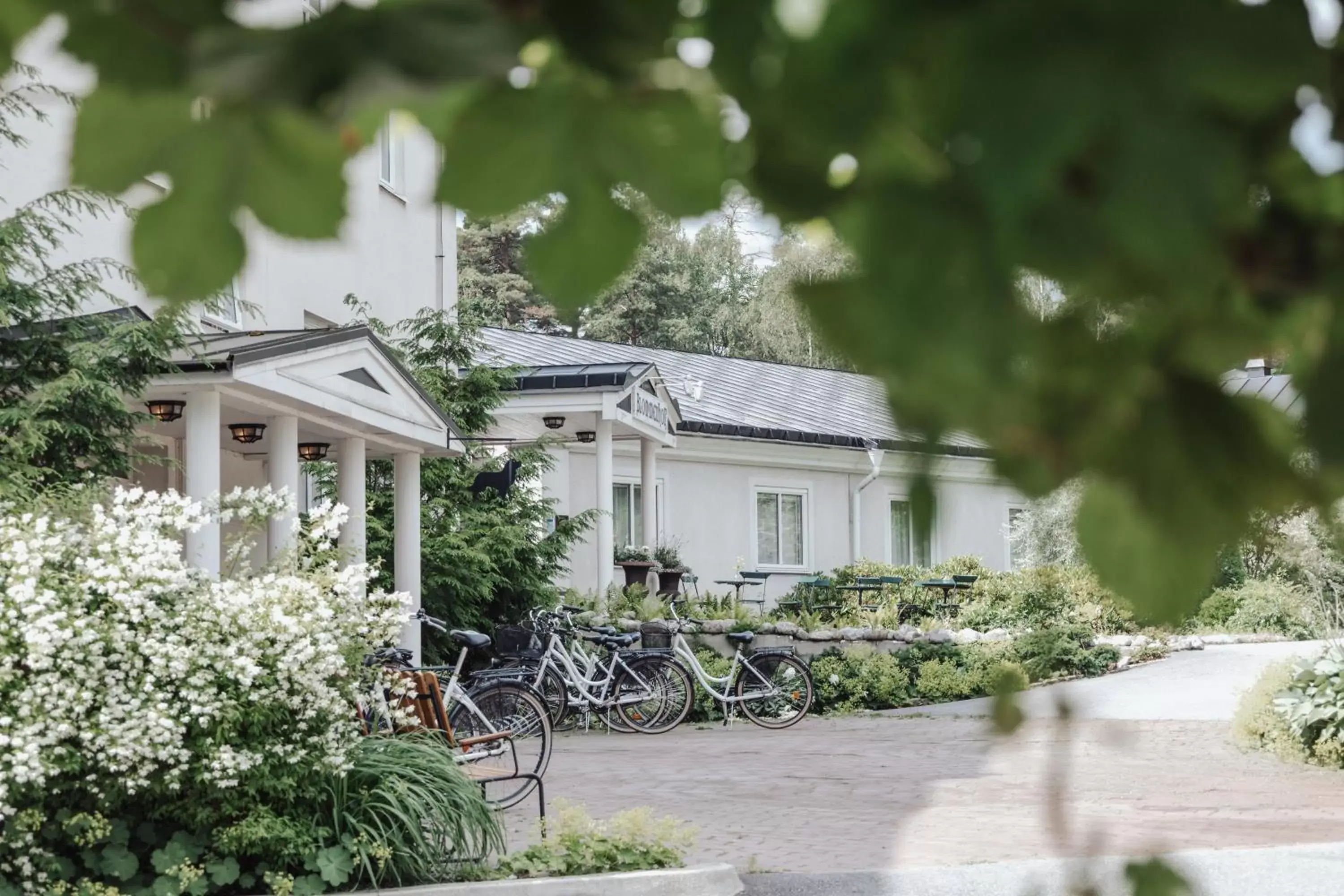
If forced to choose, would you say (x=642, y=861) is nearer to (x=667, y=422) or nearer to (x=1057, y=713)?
(x=1057, y=713)

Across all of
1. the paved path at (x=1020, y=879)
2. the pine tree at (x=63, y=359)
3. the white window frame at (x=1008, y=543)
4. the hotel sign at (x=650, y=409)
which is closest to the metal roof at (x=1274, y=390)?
the paved path at (x=1020, y=879)

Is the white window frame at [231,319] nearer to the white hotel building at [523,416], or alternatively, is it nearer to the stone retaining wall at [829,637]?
the white hotel building at [523,416]

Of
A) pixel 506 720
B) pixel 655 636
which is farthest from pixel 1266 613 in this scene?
pixel 506 720

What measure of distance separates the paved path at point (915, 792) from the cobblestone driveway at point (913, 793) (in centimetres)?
2

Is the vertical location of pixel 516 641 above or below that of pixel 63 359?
below

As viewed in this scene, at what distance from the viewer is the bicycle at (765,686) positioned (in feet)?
44.5

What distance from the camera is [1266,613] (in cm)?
2139

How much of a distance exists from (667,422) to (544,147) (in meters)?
18.0

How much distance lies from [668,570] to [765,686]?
14.6 ft

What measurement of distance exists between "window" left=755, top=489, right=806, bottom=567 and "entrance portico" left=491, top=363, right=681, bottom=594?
245 inches

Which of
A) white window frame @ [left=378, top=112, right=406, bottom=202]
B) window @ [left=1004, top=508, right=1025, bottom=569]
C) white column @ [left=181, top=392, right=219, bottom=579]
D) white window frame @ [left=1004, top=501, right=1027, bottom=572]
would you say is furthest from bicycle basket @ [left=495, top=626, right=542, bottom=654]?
white window frame @ [left=1004, top=501, right=1027, bottom=572]

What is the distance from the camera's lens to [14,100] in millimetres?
8016

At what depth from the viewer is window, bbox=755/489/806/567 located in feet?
77.2

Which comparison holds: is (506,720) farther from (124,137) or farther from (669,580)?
(124,137)
